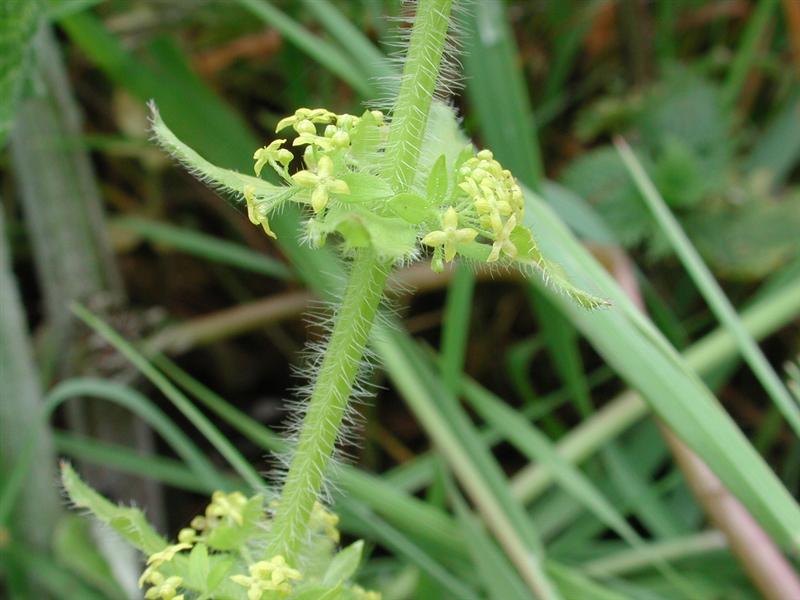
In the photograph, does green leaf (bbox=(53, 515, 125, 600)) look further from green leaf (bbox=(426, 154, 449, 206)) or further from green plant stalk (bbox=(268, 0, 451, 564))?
green leaf (bbox=(426, 154, 449, 206))

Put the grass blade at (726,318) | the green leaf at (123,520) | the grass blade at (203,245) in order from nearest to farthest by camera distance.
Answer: the green leaf at (123,520) < the grass blade at (726,318) < the grass blade at (203,245)

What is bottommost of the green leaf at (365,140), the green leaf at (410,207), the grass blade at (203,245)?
the green leaf at (410,207)

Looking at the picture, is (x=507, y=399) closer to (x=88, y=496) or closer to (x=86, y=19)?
(x=86, y=19)

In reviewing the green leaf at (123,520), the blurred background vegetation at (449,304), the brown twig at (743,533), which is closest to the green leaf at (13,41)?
the blurred background vegetation at (449,304)

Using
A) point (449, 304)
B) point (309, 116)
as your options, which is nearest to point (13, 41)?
point (309, 116)

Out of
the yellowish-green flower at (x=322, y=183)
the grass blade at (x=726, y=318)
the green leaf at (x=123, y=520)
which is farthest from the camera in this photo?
the grass blade at (x=726, y=318)

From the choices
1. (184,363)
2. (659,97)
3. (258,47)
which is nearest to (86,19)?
(258,47)

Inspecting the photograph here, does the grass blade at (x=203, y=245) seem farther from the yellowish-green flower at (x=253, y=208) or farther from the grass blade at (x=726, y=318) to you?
the yellowish-green flower at (x=253, y=208)
